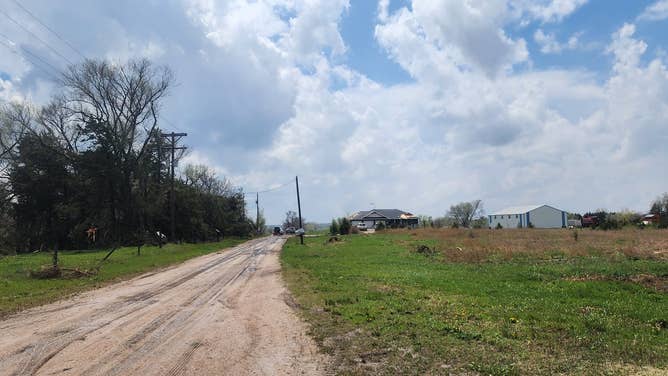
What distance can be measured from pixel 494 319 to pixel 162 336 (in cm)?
628

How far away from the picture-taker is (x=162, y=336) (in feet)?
29.4

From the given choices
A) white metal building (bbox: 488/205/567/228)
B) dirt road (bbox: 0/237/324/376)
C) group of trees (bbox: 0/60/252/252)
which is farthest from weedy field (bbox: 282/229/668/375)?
white metal building (bbox: 488/205/567/228)

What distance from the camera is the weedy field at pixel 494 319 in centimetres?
686

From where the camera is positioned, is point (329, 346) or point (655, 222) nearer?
point (329, 346)

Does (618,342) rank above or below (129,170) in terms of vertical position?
below

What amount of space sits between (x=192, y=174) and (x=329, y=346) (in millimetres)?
87899

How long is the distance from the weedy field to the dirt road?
2.59 feet

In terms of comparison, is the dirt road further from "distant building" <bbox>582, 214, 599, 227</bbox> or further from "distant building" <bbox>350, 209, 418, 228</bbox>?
"distant building" <bbox>350, 209, 418, 228</bbox>

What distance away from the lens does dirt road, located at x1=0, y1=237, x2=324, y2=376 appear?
699cm

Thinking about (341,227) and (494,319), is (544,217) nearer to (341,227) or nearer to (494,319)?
(341,227)

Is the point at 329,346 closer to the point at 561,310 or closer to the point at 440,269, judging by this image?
the point at 561,310

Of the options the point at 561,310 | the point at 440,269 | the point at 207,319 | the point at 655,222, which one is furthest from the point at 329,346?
the point at 655,222

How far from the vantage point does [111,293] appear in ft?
51.0

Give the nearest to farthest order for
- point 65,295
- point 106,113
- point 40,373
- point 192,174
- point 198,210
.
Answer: point 40,373, point 65,295, point 106,113, point 198,210, point 192,174
